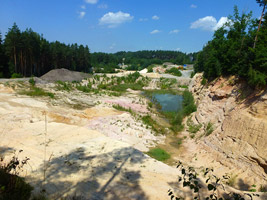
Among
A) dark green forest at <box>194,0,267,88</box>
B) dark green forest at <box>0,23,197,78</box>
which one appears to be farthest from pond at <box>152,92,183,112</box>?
dark green forest at <box>0,23,197,78</box>

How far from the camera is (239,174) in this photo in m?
8.16

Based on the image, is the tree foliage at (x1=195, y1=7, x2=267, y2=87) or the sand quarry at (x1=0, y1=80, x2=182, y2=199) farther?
the tree foliage at (x1=195, y1=7, x2=267, y2=87)

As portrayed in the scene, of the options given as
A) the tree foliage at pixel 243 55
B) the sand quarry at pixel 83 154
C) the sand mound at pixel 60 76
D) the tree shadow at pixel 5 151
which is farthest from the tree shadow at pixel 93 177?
the sand mound at pixel 60 76

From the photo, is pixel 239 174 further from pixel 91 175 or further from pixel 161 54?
pixel 161 54

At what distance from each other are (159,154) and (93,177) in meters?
5.75

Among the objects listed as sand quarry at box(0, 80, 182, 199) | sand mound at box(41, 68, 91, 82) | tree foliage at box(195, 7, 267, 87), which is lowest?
sand quarry at box(0, 80, 182, 199)

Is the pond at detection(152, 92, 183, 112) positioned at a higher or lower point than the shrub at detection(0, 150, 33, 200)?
lower

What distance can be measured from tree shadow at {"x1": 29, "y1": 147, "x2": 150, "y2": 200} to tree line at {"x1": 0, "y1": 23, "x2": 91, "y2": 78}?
3433 centimetres

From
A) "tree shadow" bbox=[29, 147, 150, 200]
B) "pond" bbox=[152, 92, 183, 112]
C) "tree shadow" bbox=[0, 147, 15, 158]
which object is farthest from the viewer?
"pond" bbox=[152, 92, 183, 112]

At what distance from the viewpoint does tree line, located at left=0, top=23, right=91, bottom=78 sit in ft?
121

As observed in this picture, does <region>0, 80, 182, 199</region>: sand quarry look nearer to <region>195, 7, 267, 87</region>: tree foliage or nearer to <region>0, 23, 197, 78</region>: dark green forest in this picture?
<region>195, 7, 267, 87</region>: tree foliage

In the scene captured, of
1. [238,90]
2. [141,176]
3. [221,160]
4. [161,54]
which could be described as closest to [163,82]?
[238,90]

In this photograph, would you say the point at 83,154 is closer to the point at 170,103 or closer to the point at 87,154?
the point at 87,154

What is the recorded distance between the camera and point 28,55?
41656 mm
